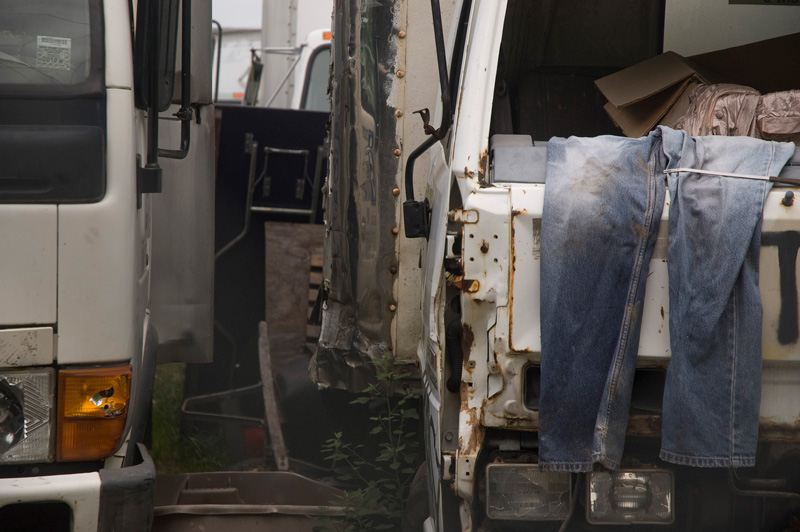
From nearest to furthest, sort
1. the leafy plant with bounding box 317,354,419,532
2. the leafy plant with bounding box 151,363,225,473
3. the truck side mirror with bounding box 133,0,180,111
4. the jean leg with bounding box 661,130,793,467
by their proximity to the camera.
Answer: the jean leg with bounding box 661,130,793,467 → the truck side mirror with bounding box 133,0,180,111 → the leafy plant with bounding box 317,354,419,532 → the leafy plant with bounding box 151,363,225,473

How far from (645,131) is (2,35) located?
203 centimetres

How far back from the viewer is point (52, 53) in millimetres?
2336

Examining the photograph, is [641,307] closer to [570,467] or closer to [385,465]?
[570,467]

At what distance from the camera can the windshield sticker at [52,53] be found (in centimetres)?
233

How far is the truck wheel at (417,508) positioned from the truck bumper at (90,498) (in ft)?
3.01

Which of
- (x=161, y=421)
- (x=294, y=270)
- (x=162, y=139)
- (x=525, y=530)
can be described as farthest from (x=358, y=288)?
(x=161, y=421)

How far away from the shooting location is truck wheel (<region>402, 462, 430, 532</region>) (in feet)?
9.36

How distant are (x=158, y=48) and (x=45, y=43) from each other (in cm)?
33

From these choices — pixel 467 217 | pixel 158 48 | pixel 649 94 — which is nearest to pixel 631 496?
pixel 467 217

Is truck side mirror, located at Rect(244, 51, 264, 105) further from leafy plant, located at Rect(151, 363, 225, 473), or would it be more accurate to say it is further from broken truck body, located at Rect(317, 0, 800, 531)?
broken truck body, located at Rect(317, 0, 800, 531)

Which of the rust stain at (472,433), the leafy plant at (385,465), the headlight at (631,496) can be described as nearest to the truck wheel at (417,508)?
the leafy plant at (385,465)

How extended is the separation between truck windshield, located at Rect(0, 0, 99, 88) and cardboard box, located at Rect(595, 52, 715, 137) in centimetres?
170

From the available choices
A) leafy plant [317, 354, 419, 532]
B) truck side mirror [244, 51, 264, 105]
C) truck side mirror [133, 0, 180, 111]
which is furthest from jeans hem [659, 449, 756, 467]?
truck side mirror [244, 51, 264, 105]

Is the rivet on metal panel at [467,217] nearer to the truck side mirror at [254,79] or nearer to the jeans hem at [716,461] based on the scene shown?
the jeans hem at [716,461]
